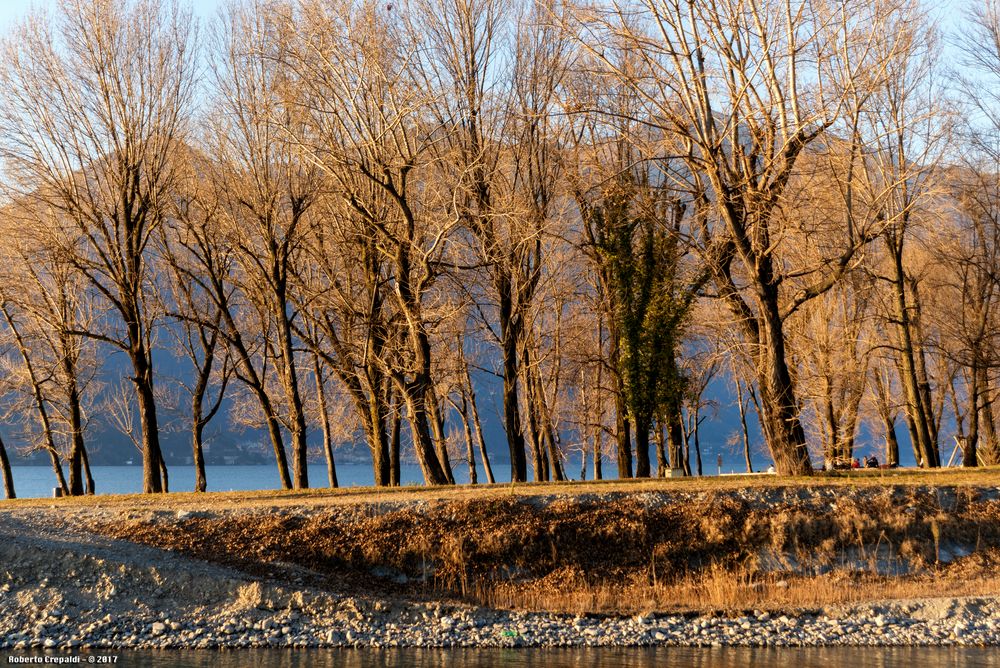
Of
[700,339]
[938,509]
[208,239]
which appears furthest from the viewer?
[700,339]

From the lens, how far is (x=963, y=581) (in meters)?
18.5

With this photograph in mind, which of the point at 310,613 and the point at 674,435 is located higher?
the point at 674,435

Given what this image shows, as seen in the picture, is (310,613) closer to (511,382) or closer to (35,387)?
(511,382)

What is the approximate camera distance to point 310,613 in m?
17.2

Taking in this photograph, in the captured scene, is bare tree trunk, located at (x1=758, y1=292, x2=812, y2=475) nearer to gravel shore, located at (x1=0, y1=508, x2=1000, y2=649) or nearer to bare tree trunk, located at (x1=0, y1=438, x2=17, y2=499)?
gravel shore, located at (x1=0, y1=508, x2=1000, y2=649)

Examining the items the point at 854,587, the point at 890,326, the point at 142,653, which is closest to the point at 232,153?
the point at 142,653

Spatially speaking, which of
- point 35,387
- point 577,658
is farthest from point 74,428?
point 577,658

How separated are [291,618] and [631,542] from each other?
7000mm

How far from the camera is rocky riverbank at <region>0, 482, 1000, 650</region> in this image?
15.9 m

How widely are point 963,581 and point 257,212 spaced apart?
70.7 ft

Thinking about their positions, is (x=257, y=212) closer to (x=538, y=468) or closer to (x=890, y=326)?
(x=538, y=468)

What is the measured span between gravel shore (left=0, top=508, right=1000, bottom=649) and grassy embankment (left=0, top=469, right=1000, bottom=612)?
85cm

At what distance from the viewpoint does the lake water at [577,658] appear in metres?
14.2

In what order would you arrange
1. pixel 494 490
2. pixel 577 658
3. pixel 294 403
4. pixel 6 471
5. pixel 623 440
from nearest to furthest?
pixel 577 658 → pixel 494 490 → pixel 294 403 → pixel 623 440 → pixel 6 471
